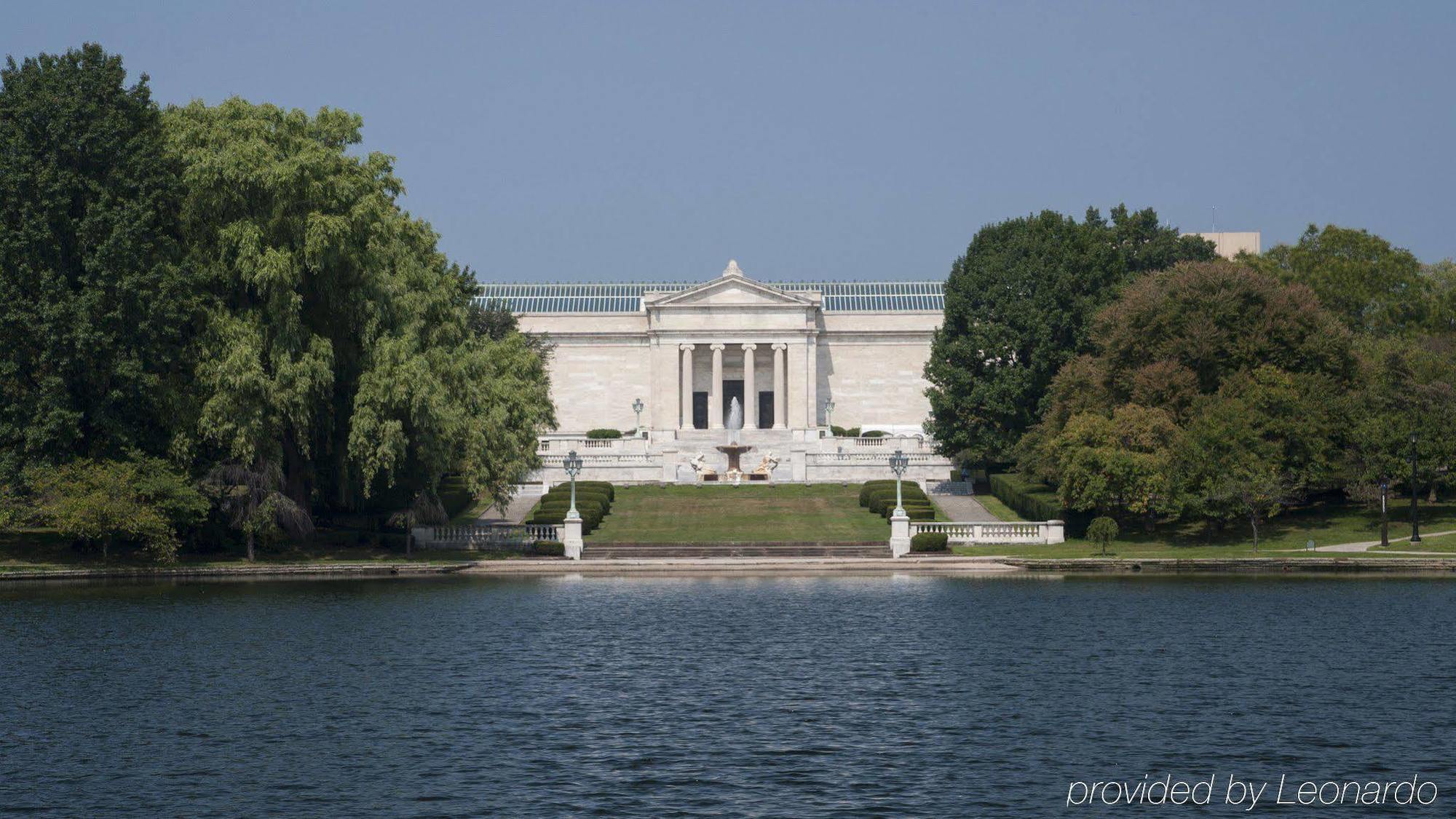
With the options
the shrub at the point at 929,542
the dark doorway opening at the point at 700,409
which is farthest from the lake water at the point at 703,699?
the dark doorway opening at the point at 700,409

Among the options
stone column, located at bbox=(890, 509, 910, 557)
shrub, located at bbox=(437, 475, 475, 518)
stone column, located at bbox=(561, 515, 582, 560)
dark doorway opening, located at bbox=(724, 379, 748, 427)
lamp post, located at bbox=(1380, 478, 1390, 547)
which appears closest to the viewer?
lamp post, located at bbox=(1380, 478, 1390, 547)

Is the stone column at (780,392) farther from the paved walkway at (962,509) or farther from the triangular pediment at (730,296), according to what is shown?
the paved walkway at (962,509)

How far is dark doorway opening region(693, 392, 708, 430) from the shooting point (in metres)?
128

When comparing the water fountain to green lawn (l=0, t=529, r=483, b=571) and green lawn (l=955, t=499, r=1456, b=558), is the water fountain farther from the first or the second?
green lawn (l=0, t=529, r=483, b=571)

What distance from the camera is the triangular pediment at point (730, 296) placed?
401 ft

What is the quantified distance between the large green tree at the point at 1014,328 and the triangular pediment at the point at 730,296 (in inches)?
1233

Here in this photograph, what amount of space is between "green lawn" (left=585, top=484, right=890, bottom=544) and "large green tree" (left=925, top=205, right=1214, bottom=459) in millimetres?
7680

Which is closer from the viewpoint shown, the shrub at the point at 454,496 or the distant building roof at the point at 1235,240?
the shrub at the point at 454,496

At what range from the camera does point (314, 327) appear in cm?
6069

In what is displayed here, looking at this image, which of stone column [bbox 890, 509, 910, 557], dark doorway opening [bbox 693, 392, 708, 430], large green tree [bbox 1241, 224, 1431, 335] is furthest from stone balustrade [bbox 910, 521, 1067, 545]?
dark doorway opening [bbox 693, 392, 708, 430]

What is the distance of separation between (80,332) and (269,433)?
7090 mm

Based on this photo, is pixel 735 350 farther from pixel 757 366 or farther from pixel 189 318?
pixel 189 318

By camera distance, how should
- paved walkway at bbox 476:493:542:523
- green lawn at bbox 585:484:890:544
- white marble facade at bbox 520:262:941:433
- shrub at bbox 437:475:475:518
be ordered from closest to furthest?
1. green lawn at bbox 585:484:890:544
2. shrub at bbox 437:475:475:518
3. paved walkway at bbox 476:493:542:523
4. white marble facade at bbox 520:262:941:433

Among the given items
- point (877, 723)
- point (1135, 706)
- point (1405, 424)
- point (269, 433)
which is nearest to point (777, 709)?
point (877, 723)
